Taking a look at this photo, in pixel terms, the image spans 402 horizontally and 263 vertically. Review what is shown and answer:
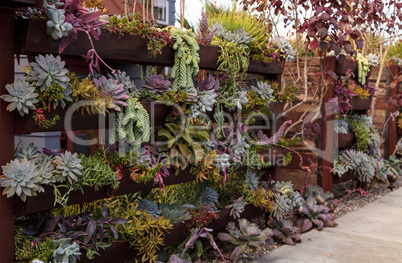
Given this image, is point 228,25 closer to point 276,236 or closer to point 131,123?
point 131,123

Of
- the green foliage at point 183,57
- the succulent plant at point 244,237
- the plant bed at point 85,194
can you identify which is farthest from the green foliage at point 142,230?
the green foliage at point 183,57

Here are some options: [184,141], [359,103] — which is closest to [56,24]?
[184,141]

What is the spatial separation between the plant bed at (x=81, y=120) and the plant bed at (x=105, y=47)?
306 mm

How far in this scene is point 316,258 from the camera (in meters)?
3.55

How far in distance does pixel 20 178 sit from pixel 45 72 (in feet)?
1.77

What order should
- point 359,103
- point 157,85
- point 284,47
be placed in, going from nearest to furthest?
point 157,85, point 284,47, point 359,103

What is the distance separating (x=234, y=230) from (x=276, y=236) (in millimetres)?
564

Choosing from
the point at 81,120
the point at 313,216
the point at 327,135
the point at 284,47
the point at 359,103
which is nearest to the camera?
the point at 81,120

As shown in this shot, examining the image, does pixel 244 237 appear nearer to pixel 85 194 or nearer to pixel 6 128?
pixel 85 194

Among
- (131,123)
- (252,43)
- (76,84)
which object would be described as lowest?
(131,123)

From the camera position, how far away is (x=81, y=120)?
255 centimetres

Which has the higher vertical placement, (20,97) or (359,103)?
(359,103)

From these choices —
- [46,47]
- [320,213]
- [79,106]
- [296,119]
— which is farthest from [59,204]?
[296,119]

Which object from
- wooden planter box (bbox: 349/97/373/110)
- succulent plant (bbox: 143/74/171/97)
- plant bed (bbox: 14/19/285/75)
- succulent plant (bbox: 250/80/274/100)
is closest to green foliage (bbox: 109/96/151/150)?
succulent plant (bbox: 143/74/171/97)
